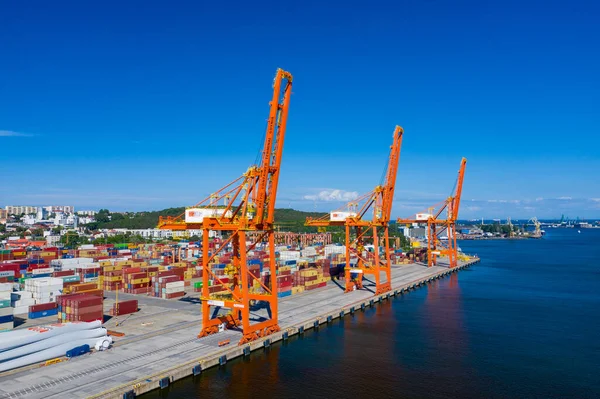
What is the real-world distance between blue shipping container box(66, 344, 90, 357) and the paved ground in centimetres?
55

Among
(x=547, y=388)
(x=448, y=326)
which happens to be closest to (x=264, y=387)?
(x=547, y=388)

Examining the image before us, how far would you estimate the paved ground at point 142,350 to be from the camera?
76.6 ft

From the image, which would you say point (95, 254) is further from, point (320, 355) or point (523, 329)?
point (523, 329)

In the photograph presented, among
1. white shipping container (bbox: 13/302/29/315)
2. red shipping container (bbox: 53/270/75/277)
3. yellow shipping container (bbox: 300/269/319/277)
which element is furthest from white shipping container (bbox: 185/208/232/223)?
red shipping container (bbox: 53/270/75/277)

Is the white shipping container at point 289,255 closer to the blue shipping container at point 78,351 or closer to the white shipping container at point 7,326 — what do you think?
the white shipping container at point 7,326

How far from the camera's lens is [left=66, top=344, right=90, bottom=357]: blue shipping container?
92.7 ft

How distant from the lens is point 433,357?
31891 mm

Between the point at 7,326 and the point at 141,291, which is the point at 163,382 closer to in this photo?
the point at 7,326

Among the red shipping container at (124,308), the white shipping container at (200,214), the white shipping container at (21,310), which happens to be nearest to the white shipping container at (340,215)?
the white shipping container at (200,214)

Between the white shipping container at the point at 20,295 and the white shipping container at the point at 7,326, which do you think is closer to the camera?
the white shipping container at the point at 7,326

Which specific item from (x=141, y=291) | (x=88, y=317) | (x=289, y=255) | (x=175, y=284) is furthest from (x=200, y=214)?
(x=289, y=255)

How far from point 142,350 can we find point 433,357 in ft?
66.0

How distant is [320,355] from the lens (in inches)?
1268

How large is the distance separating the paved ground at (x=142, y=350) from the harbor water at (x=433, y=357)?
86.2 inches
